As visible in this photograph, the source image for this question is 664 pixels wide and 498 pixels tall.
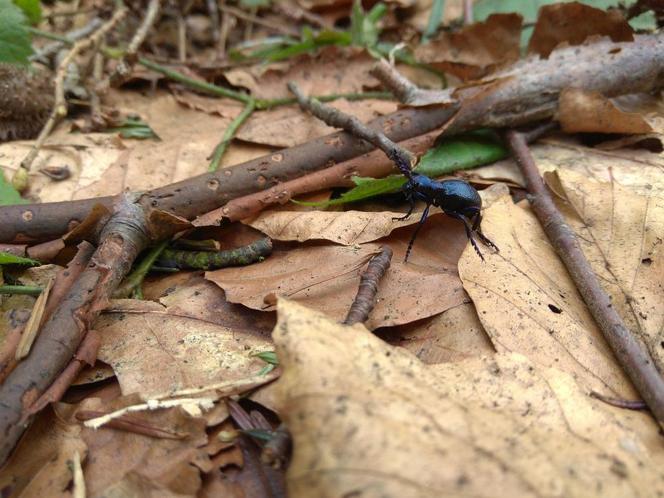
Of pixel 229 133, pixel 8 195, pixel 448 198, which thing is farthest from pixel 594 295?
pixel 8 195

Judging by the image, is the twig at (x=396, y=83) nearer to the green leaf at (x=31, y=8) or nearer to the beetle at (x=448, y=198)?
the beetle at (x=448, y=198)

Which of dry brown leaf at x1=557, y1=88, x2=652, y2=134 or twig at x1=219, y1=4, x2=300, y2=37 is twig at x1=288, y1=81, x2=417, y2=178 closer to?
dry brown leaf at x1=557, y1=88, x2=652, y2=134

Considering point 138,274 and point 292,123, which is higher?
point 292,123

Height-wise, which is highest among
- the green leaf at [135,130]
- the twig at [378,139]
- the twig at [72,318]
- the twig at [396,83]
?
the twig at [396,83]

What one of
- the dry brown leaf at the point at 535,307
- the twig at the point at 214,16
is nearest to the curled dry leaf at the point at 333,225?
the dry brown leaf at the point at 535,307

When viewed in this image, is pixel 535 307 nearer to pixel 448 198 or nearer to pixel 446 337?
pixel 446 337

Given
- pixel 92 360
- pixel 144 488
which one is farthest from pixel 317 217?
pixel 144 488
